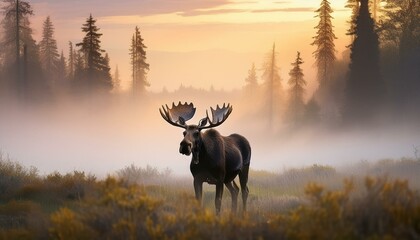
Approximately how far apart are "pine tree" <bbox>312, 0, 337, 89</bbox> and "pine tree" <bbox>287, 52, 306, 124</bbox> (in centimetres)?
264

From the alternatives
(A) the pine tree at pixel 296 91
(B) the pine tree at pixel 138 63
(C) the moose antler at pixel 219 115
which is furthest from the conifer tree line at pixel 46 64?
A: (C) the moose antler at pixel 219 115

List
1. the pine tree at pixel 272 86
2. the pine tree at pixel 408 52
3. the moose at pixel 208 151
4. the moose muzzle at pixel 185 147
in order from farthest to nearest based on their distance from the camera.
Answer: the pine tree at pixel 272 86 < the pine tree at pixel 408 52 < the moose at pixel 208 151 < the moose muzzle at pixel 185 147

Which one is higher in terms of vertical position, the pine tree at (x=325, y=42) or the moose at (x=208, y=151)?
the pine tree at (x=325, y=42)

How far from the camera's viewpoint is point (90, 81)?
5722 cm

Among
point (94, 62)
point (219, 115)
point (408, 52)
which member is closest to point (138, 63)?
point (94, 62)

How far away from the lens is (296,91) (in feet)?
208

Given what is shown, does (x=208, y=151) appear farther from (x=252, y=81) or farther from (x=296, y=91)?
(x=252, y=81)

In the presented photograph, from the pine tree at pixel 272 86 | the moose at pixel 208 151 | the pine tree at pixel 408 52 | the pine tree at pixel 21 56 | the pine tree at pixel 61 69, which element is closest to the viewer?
the moose at pixel 208 151

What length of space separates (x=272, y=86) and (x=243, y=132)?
20.5 feet

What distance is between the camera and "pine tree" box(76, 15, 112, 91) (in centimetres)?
5422

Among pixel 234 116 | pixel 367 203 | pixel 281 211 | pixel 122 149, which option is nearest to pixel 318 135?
pixel 122 149

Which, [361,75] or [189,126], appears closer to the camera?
[189,126]

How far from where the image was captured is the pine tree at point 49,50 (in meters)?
74.7

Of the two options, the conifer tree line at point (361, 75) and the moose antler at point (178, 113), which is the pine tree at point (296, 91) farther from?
the moose antler at point (178, 113)
